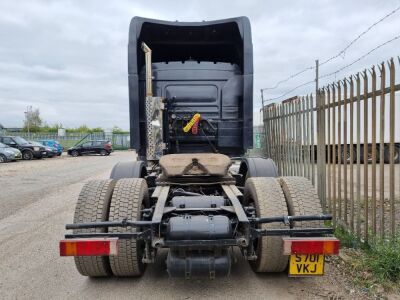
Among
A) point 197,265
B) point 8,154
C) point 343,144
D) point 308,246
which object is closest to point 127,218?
point 197,265

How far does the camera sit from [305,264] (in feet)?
10.8

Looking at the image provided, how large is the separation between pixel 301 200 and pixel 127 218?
1.68m

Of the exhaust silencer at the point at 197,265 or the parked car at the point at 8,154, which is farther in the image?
the parked car at the point at 8,154

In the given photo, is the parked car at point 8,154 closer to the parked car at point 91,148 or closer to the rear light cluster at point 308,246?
the parked car at point 91,148

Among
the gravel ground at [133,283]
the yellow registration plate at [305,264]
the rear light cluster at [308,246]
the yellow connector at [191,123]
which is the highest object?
the yellow connector at [191,123]

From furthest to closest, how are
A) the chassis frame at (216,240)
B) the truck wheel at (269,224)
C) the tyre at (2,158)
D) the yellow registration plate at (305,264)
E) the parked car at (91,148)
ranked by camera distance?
the parked car at (91,148) → the tyre at (2,158) → the truck wheel at (269,224) → the yellow registration plate at (305,264) → the chassis frame at (216,240)

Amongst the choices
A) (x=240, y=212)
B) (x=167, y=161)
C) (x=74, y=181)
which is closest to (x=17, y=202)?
(x=74, y=181)

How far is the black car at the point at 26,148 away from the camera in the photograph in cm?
2716

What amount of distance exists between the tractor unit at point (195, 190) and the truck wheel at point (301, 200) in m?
0.01

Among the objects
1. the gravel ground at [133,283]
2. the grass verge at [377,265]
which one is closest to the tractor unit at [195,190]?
the gravel ground at [133,283]

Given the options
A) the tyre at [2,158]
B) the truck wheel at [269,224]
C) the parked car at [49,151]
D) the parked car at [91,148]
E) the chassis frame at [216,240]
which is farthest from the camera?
the parked car at [91,148]

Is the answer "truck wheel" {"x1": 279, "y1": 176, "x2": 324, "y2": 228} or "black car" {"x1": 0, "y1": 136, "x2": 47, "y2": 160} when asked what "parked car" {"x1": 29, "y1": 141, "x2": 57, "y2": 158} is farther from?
"truck wheel" {"x1": 279, "y1": 176, "x2": 324, "y2": 228}

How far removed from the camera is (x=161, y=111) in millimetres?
5555

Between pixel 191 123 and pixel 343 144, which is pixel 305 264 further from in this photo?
pixel 191 123
